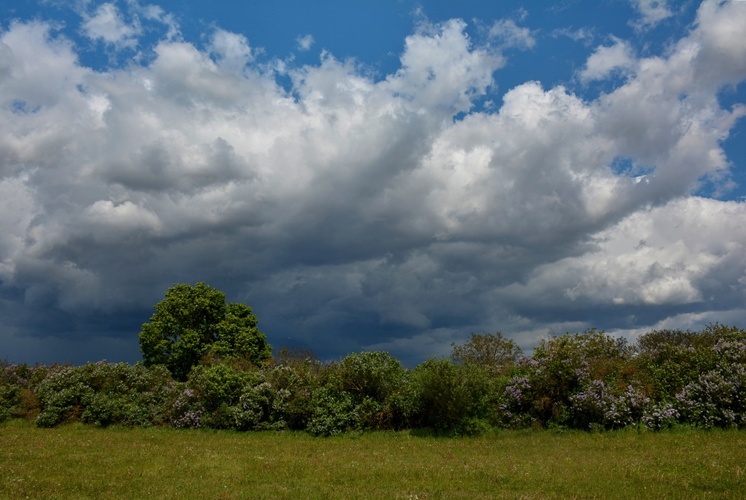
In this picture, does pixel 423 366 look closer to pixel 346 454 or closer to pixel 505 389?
pixel 505 389

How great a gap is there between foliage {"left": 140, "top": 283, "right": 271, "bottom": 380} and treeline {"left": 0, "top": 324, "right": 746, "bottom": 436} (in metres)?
14.0

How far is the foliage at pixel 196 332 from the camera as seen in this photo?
4853cm

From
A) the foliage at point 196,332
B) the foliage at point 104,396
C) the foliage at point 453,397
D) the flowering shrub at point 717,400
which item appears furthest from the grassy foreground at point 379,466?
the foliage at point 196,332

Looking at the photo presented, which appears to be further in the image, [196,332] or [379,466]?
[196,332]

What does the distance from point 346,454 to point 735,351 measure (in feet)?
68.0

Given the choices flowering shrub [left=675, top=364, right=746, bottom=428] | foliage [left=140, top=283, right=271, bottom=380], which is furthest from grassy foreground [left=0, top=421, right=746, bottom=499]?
foliage [left=140, top=283, right=271, bottom=380]

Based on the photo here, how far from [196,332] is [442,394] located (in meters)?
28.5

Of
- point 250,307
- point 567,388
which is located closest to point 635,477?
point 567,388

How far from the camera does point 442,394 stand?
2722 centimetres

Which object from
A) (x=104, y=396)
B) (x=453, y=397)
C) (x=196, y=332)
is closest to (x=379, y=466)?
(x=453, y=397)

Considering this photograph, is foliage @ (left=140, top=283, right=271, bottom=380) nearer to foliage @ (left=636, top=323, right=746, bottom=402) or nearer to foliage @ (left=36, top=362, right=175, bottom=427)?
foliage @ (left=36, top=362, right=175, bottom=427)

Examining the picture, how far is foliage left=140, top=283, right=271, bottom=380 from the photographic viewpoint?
159 ft

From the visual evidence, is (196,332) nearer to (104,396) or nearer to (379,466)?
(104,396)

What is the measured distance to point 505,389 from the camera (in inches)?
1180
